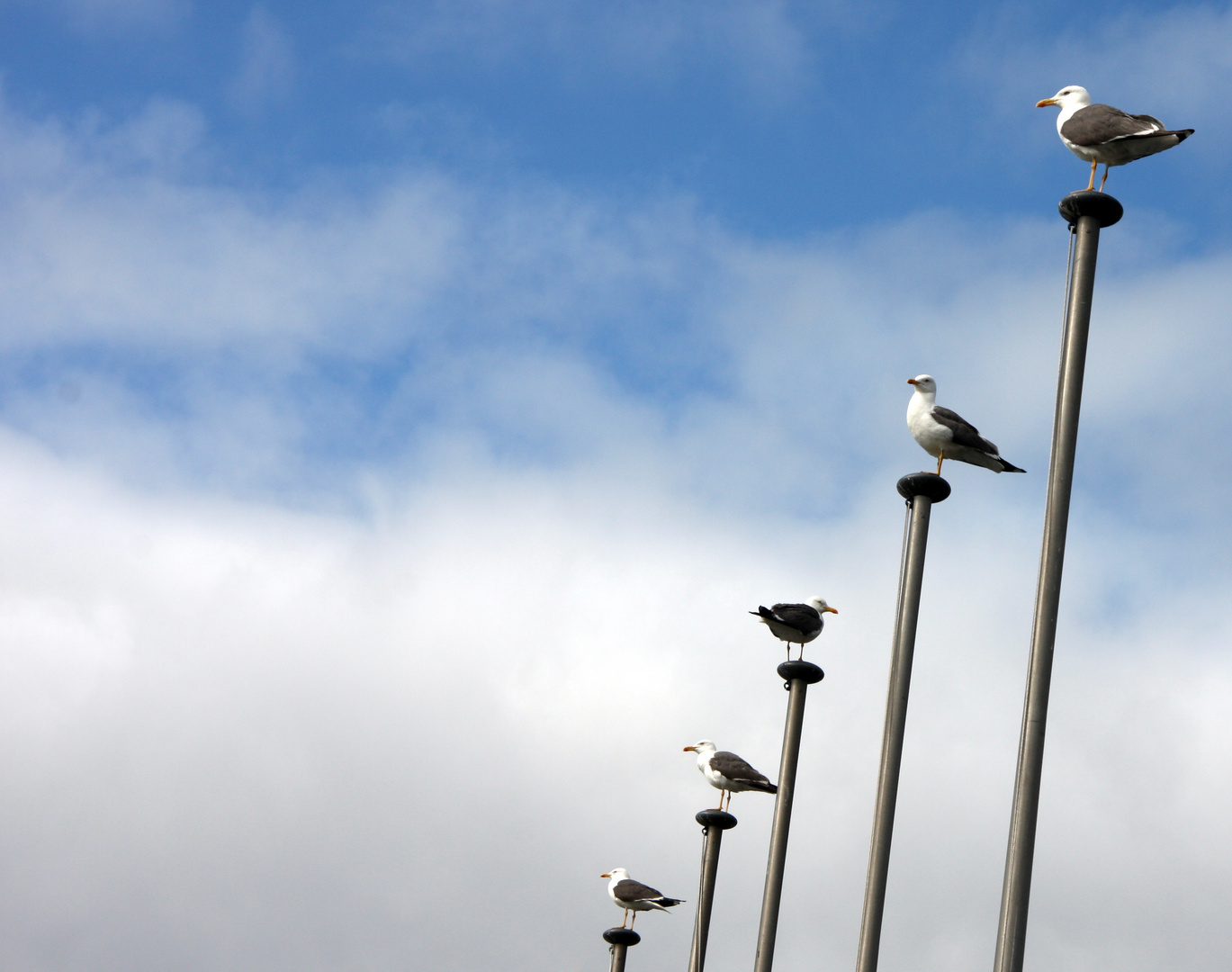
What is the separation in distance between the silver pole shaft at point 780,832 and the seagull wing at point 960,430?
112 inches

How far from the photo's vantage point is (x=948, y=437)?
1148 cm

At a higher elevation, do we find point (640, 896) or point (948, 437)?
point (948, 437)

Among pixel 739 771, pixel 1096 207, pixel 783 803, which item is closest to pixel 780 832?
pixel 783 803

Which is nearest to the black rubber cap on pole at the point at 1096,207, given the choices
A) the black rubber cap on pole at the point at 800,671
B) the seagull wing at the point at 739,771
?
the black rubber cap on pole at the point at 800,671

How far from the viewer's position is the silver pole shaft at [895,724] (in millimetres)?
9352

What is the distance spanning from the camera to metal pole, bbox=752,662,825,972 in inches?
465

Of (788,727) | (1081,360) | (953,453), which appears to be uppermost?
(953,453)

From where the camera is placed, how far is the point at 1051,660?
7.39m

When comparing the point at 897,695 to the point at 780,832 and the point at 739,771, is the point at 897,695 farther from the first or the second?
the point at 739,771

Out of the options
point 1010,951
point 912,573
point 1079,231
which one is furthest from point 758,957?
point 1079,231

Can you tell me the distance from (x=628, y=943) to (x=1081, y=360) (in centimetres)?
1102

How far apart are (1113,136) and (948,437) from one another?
3.10 metres

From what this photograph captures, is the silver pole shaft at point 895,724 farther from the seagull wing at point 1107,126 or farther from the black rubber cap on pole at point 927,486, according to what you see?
the seagull wing at point 1107,126

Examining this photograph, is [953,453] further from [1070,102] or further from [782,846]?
[782,846]
